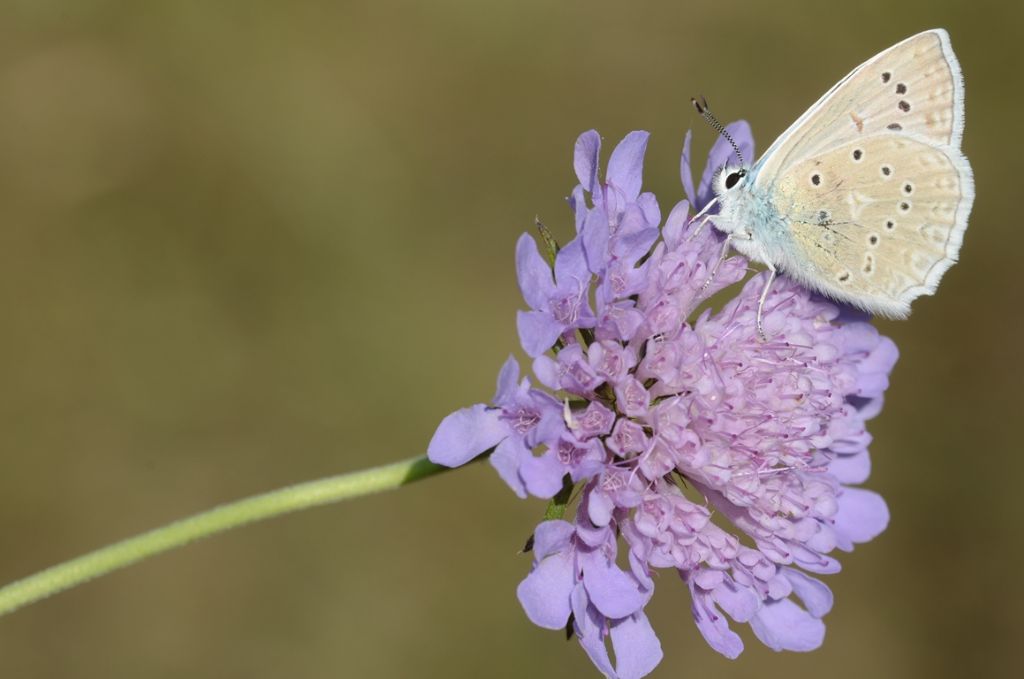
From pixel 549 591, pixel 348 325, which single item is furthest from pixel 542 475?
pixel 348 325

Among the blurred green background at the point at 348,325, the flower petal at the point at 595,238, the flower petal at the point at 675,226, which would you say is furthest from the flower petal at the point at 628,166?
the blurred green background at the point at 348,325

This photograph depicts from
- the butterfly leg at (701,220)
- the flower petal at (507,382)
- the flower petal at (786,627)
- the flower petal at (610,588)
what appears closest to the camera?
the flower petal at (507,382)

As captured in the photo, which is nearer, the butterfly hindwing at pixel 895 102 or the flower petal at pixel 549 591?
the flower petal at pixel 549 591

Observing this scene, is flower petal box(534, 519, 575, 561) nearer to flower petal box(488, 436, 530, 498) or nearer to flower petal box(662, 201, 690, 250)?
flower petal box(488, 436, 530, 498)

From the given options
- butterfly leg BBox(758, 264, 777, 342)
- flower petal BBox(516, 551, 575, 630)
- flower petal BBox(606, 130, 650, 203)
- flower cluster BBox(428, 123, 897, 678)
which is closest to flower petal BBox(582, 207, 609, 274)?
flower cluster BBox(428, 123, 897, 678)

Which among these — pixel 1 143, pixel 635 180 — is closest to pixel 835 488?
pixel 635 180

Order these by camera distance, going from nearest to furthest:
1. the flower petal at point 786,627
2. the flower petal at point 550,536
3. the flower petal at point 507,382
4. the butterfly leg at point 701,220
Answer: the flower petal at point 507,382, the flower petal at point 550,536, the butterfly leg at point 701,220, the flower petal at point 786,627

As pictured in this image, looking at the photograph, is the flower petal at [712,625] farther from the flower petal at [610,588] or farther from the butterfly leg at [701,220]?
the butterfly leg at [701,220]

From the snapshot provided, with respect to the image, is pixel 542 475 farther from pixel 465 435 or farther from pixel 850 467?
pixel 850 467
